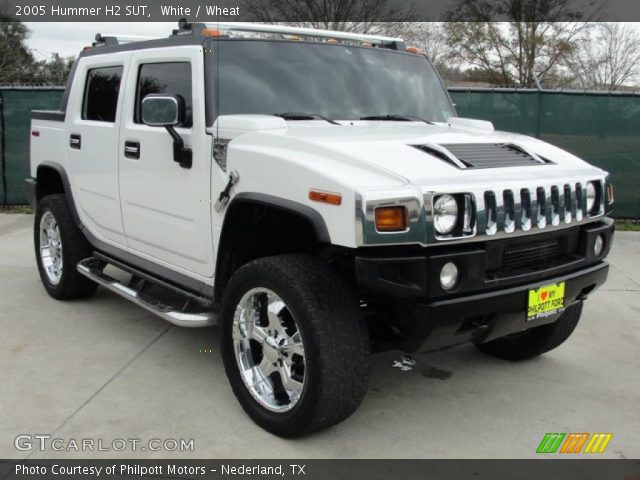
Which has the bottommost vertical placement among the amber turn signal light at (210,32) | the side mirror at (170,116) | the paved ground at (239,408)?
the paved ground at (239,408)

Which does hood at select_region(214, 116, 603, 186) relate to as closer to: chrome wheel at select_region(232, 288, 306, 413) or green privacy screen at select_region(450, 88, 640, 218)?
chrome wheel at select_region(232, 288, 306, 413)

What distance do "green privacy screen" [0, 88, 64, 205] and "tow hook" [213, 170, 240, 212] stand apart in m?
7.07

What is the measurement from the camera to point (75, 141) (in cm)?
518

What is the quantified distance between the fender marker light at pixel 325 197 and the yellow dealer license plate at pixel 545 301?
106 centimetres

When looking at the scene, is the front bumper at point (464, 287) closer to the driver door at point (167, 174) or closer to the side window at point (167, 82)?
the driver door at point (167, 174)

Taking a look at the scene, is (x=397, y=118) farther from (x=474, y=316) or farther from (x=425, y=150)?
(x=474, y=316)

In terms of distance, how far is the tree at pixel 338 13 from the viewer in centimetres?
2128

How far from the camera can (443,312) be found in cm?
290

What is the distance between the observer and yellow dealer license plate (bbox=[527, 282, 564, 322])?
319 cm

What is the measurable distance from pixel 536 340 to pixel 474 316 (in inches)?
57.1

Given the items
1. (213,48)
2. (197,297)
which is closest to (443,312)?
(197,297)

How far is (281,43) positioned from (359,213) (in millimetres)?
1765

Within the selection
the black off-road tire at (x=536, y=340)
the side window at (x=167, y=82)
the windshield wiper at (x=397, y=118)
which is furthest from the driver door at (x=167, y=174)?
the black off-road tire at (x=536, y=340)

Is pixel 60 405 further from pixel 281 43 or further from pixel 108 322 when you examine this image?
pixel 281 43
